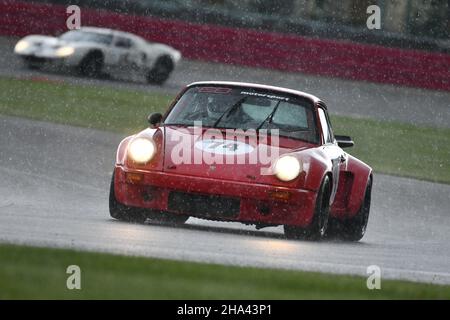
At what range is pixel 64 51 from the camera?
2858 centimetres

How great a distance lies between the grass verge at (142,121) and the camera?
19.5 meters

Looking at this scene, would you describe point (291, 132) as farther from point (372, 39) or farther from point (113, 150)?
point (372, 39)

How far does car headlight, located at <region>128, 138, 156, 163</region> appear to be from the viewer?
9914mm

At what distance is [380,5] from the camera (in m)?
36.4

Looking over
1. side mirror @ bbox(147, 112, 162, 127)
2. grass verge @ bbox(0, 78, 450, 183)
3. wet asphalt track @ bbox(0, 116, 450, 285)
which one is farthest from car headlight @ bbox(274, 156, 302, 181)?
grass verge @ bbox(0, 78, 450, 183)

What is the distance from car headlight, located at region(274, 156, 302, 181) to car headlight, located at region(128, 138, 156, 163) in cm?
91

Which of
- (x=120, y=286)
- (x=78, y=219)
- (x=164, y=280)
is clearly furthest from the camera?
(x=78, y=219)

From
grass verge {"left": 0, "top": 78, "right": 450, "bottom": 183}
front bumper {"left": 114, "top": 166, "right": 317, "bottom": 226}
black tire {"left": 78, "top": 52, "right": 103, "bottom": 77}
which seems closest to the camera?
front bumper {"left": 114, "top": 166, "right": 317, "bottom": 226}

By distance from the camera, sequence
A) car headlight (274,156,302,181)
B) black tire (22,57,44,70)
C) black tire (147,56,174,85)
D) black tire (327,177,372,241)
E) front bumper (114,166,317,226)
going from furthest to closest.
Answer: black tire (147,56,174,85) < black tire (22,57,44,70) < black tire (327,177,372,241) < car headlight (274,156,302,181) < front bumper (114,166,317,226)

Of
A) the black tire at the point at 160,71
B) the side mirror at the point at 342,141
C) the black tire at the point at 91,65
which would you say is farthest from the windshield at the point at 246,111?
the black tire at the point at 160,71

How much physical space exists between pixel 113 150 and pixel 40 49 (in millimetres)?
11955

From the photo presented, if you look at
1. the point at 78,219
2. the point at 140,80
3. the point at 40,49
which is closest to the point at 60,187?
the point at 78,219

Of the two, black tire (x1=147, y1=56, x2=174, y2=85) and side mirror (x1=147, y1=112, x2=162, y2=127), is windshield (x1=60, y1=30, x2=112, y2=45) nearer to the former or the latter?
black tire (x1=147, y1=56, x2=174, y2=85)

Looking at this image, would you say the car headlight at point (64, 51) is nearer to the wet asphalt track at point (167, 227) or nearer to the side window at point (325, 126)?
the wet asphalt track at point (167, 227)
